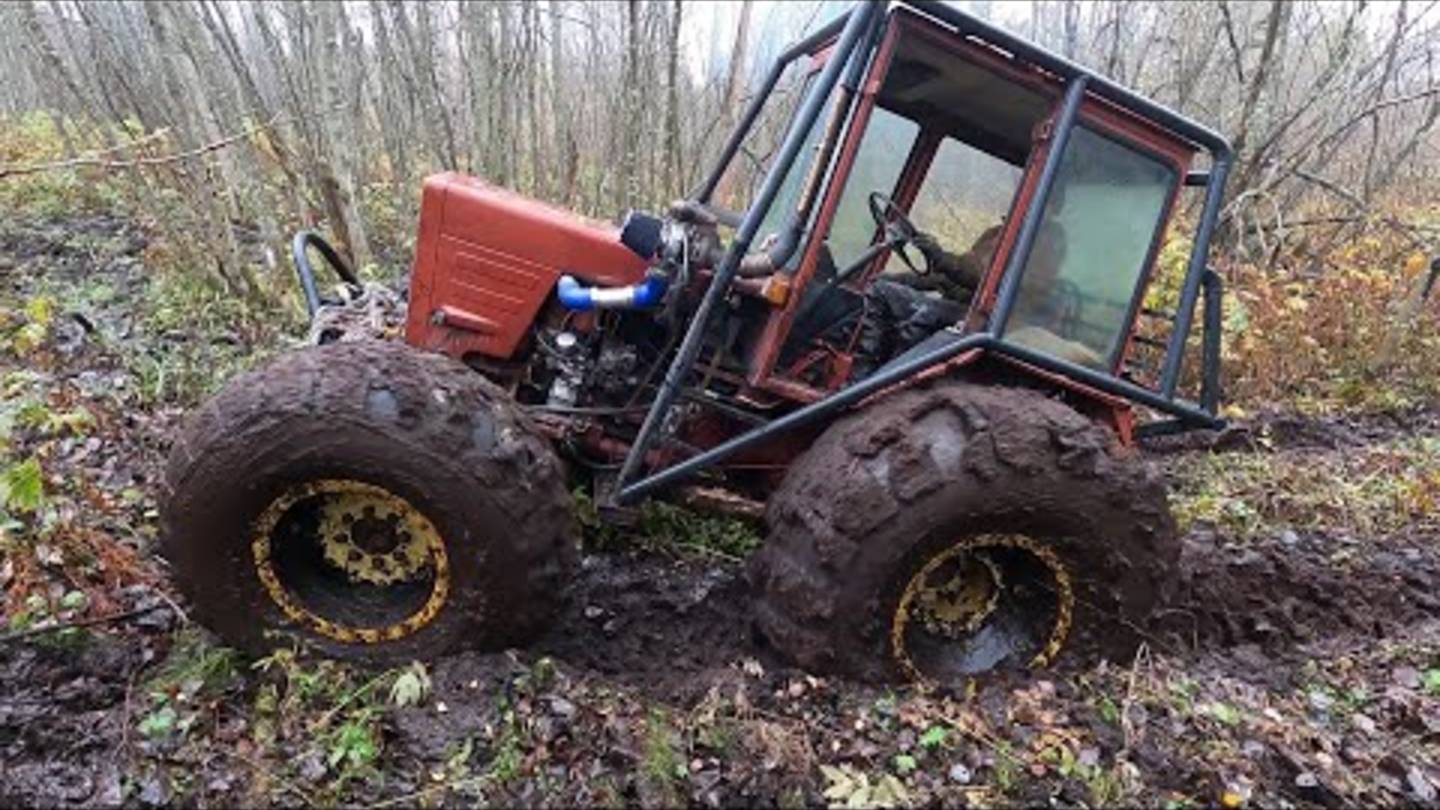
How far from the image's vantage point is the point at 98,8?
8.65 metres

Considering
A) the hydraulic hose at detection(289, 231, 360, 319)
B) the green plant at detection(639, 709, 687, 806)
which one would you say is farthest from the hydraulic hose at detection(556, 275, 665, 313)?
the green plant at detection(639, 709, 687, 806)

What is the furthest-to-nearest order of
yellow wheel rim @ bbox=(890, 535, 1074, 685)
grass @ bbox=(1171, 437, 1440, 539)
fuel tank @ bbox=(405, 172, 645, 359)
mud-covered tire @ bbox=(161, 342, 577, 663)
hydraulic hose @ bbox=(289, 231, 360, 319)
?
grass @ bbox=(1171, 437, 1440, 539), hydraulic hose @ bbox=(289, 231, 360, 319), fuel tank @ bbox=(405, 172, 645, 359), yellow wheel rim @ bbox=(890, 535, 1074, 685), mud-covered tire @ bbox=(161, 342, 577, 663)

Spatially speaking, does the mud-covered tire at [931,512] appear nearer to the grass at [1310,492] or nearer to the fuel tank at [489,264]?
the fuel tank at [489,264]

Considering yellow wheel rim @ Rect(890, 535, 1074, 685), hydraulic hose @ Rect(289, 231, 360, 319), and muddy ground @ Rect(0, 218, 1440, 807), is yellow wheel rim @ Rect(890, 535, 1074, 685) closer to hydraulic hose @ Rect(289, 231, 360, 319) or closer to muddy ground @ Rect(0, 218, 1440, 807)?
muddy ground @ Rect(0, 218, 1440, 807)

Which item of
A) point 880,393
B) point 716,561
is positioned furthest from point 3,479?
point 880,393

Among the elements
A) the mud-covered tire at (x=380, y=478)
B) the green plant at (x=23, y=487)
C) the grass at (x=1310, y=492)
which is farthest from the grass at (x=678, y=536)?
the grass at (x=1310, y=492)

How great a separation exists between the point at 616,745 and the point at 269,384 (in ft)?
4.44

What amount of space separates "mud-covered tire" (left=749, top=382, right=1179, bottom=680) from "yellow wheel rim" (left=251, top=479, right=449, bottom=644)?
3.25ft

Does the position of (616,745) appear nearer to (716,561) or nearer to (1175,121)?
(716,561)

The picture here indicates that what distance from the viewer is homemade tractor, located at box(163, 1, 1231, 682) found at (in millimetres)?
3027

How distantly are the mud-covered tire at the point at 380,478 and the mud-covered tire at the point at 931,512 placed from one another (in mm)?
697

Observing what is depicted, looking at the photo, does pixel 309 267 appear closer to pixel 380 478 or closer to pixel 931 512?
pixel 380 478

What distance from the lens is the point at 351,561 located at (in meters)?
3.19

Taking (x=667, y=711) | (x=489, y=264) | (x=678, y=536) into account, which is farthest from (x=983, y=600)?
(x=489, y=264)
